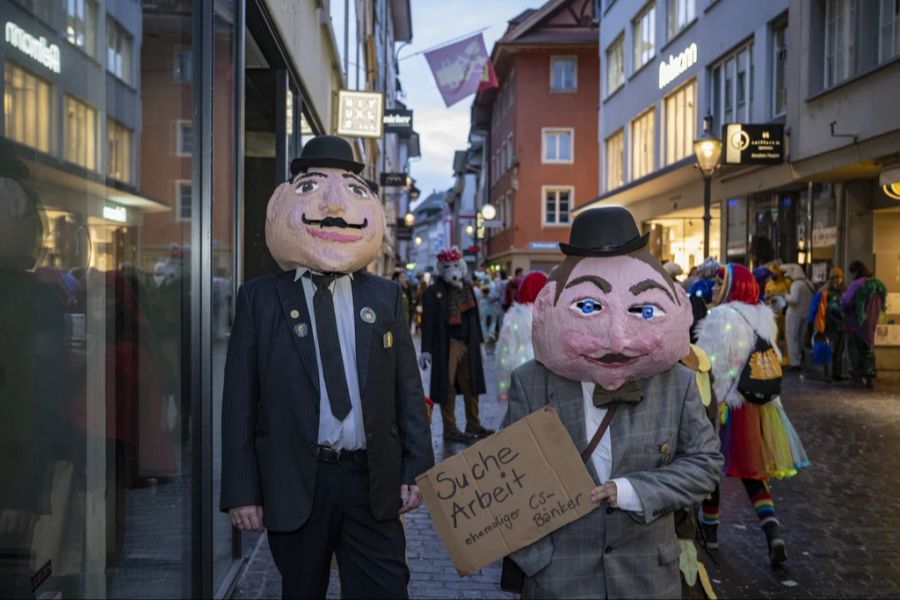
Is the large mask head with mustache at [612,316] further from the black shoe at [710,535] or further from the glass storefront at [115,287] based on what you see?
the black shoe at [710,535]

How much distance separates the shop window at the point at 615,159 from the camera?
2882cm

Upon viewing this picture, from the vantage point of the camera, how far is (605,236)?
297 cm

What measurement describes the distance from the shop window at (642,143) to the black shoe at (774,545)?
21069 millimetres

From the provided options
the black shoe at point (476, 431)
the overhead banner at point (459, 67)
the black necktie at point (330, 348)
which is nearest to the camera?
the black necktie at point (330, 348)

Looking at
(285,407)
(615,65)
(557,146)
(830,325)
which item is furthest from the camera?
(557,146)

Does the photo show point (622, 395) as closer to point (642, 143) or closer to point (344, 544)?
point (344, 544)

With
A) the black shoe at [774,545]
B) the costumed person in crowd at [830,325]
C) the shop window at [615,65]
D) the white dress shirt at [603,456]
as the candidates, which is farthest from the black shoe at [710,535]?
Result: the shop window at [615,65]

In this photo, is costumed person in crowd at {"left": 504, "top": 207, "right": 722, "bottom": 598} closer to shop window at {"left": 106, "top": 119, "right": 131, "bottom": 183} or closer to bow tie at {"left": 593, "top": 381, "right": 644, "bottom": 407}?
bow tie at {"left": 593, "top": 381, "right": 644, "bottom": 407}

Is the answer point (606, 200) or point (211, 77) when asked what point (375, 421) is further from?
point (606, 200)

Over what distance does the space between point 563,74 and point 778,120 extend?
76.4 feet

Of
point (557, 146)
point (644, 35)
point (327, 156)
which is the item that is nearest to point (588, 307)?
point (327, 156)

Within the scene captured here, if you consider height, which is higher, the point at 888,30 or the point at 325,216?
the point at 888,30

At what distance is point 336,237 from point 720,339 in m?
2.96

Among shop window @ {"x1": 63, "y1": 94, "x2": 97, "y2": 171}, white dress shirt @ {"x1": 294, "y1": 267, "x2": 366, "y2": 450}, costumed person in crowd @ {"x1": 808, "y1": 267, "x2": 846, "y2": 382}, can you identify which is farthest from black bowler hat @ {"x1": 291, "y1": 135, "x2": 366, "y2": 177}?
costumed person in crowd @ {"x1": 808, "y1": 267, "x2": 846, "y2": 382}
